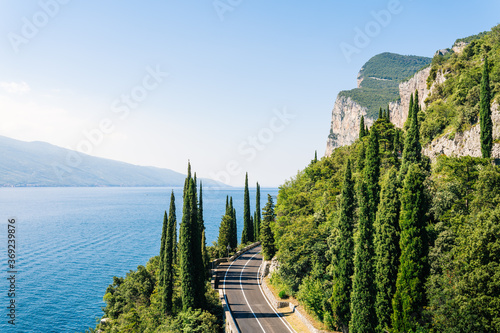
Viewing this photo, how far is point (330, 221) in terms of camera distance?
33094mm

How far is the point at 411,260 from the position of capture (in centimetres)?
2059

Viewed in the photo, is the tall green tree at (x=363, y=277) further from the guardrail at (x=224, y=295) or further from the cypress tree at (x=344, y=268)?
the guardrail at (x=224, y=295)

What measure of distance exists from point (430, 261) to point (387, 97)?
181266mm

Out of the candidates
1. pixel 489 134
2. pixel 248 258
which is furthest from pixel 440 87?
pixel 248 258

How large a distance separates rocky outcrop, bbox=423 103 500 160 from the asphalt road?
24.8 metres

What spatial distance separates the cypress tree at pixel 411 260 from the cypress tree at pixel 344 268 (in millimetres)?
4058

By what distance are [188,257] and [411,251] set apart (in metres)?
18.2

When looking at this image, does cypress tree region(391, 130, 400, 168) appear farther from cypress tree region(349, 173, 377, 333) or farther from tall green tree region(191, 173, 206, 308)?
tall green tree region(191, 173, 206, 308)

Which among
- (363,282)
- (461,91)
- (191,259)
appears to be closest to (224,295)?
(191,259)

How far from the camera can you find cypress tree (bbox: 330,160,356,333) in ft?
79.1

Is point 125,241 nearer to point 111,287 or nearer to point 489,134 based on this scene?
point 111,287

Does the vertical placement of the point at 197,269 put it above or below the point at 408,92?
below

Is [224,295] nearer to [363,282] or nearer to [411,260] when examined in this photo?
[363,282]

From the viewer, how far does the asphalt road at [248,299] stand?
26.4 m
